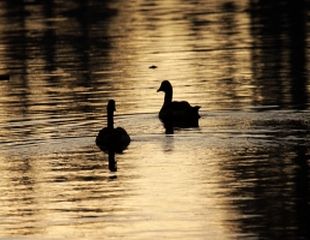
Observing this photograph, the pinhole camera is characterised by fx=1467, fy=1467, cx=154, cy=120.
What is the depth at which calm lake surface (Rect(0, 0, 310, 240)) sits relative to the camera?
22.1 metres

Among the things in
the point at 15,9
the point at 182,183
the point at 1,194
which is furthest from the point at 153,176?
the point at 15,9

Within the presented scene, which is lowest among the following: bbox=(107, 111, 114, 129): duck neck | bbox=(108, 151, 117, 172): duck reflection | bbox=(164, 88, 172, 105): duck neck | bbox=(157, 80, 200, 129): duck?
bbox=(164, 88, 172, 105): duck neck

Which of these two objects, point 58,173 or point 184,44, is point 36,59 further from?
point 58,173

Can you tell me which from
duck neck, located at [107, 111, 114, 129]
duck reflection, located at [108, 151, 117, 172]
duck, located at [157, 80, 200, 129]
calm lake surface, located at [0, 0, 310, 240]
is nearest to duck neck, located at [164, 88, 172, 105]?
calm lake surface, located at [0, 0, 310, 240]

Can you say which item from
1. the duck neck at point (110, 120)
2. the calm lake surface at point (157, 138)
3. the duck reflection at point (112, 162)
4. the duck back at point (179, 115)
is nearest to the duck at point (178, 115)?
the duck back at point (179, 115)

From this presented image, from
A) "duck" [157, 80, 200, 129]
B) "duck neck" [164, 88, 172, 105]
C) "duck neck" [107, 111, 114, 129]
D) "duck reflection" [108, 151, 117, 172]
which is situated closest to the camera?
"duck reflection" [108, 151, 117, 172]

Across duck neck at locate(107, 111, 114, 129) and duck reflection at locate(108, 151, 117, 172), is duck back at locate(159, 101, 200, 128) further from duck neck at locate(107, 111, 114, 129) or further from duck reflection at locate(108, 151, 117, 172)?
duck reflection at locate(108, 151, 117, 172)

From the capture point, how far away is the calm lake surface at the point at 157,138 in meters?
22.1

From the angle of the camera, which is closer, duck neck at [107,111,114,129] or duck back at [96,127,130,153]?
duck back at [96,127,130,153]

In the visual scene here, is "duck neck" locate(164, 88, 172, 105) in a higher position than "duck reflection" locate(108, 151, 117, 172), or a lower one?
lower

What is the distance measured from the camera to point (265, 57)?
48.0m

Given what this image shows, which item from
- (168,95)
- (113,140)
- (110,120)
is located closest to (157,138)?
(110,120)

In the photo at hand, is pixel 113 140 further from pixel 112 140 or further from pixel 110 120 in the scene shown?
pixel 110 120

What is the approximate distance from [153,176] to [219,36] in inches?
1275
